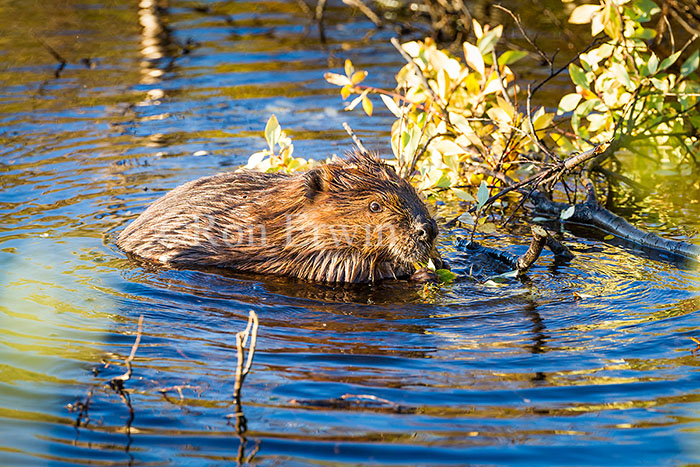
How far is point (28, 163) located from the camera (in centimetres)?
668

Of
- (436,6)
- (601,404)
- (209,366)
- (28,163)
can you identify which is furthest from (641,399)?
(436,6)

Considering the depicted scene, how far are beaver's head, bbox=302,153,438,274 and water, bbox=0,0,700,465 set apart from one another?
21 centimetres

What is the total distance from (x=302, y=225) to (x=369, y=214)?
40 cm

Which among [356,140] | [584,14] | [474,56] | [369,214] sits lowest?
[369,214]

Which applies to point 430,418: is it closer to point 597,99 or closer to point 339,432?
point 339,432

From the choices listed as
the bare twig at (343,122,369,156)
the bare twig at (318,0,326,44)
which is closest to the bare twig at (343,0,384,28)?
the bare twig at (318,0,326,44)

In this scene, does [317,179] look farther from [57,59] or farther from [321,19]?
[321,19]

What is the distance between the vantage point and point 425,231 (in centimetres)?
446

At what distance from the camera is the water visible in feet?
9.79

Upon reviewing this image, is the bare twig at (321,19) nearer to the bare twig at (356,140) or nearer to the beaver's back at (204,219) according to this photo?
the bare twig at (356,140)

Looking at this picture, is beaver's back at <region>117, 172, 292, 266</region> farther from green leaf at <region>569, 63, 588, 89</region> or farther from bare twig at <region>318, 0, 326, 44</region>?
bare twig at <region>318, 0, 326, 44</region>

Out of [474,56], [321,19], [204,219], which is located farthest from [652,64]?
[321,19]

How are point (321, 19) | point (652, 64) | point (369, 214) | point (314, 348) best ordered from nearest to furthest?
1. point (314, 348)
2. point (369, 214)
3. point (652, 64)
4. point (321, 19)

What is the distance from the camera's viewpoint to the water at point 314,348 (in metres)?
2.98
